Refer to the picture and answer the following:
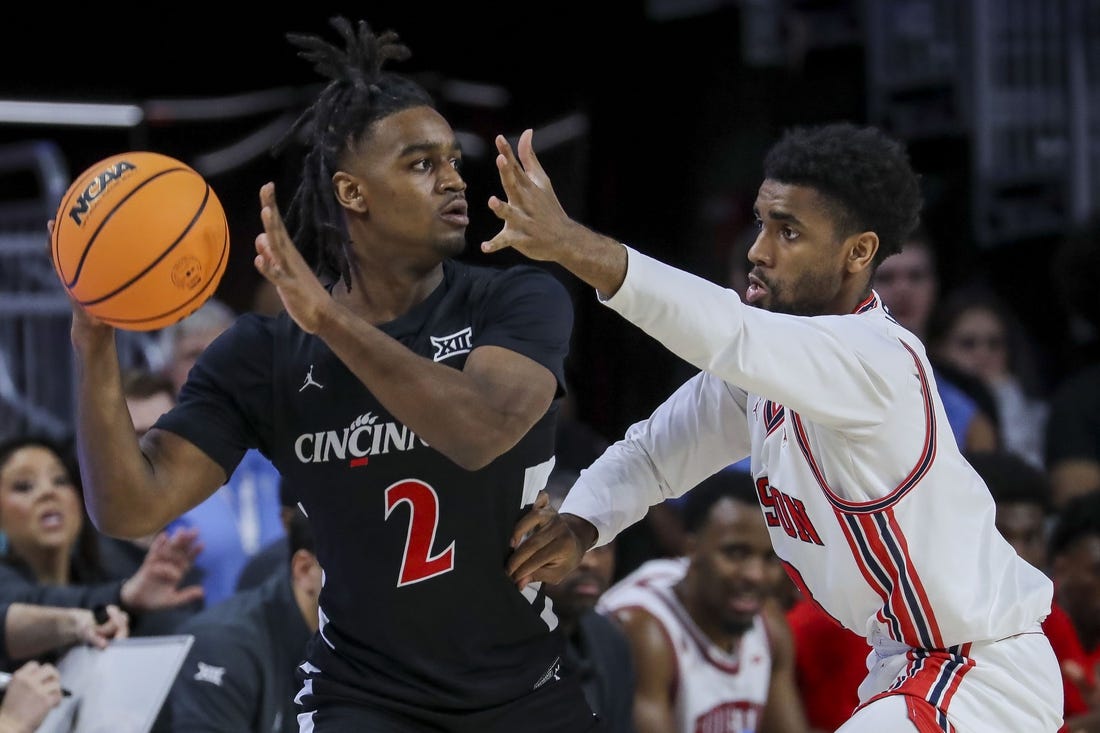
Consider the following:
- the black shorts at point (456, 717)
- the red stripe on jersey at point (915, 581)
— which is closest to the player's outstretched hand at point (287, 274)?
the black shorts at point (456, 717)

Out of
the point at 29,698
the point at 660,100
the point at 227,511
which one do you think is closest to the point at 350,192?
the point at 29,698

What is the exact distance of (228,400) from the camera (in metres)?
3.68

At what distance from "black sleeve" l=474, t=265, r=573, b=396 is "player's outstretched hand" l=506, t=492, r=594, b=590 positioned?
30 cm

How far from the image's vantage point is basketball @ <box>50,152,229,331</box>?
3395mm

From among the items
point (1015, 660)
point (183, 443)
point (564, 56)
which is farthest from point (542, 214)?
point (564, 56)

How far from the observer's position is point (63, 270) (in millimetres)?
3461

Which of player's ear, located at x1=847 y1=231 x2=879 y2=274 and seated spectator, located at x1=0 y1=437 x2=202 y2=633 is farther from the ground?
player's ear, located at x1=847 y1=231 x2=879 y2=274

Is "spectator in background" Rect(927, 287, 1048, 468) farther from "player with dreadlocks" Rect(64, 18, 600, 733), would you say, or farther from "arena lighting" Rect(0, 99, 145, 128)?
"arena lighting" Rect(0, 99, 145, 128)

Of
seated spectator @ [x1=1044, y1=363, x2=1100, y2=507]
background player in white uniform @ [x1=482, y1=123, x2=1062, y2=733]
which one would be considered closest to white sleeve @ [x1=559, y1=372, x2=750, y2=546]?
background player in white uniform @ [x1=482, y1=123, x2=1062, y2=733]

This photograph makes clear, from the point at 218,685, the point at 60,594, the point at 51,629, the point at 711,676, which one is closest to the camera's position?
the point at 51,629

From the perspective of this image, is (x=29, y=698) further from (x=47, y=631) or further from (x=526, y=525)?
(x=526, y=525)

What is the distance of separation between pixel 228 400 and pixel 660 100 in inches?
289

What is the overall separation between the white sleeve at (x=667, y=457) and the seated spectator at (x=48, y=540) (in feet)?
5.61

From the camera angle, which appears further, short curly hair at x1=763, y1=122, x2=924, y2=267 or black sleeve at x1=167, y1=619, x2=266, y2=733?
black sleeve at x1=167, y1=619, x2=266, y2=733
